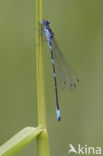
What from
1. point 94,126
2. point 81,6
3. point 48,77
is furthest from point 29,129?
point 81,6

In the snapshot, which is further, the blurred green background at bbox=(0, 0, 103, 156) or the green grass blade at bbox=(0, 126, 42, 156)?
the blurred green background at bbox=(0, 0, 103, 156)

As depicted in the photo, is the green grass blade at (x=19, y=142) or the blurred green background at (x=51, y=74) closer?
the green grass blade at (x=19, y=142)

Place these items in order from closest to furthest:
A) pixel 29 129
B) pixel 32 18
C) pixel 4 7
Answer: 1. pixel 29 129
2. pixel 4 7
3. pixel 32 18

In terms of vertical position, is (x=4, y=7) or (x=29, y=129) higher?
(x=4, y=7)

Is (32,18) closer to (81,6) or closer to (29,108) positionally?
(81,6)
